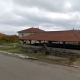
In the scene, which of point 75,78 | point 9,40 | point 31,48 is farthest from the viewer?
point 9,40

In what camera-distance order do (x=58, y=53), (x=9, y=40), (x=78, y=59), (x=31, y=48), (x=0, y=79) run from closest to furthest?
1. (x=0, y=79)
2. (x=78, y=59)
3. (x=58, y=53)
4. (x=31, y=48)
5. (x=9, y=40)

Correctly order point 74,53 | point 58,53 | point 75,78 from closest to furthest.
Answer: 1. point 75,78
2. point 74,53
3. point 58,53

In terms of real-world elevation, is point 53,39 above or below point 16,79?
above

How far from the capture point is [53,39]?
2505 cm

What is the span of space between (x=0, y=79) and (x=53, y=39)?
1537 centimetres

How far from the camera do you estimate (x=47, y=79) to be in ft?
35.6

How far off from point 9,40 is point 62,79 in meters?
46.6

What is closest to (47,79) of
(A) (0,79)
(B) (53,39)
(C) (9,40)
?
(A) (0,79)

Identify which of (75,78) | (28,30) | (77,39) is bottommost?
(75,78)

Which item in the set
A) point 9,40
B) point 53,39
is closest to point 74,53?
point 53,39

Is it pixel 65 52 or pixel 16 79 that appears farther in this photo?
pixel 65 52

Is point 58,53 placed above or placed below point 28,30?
below

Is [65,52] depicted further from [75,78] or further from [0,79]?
[0,79]

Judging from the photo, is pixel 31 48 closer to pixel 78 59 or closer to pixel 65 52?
pixel 65 52
